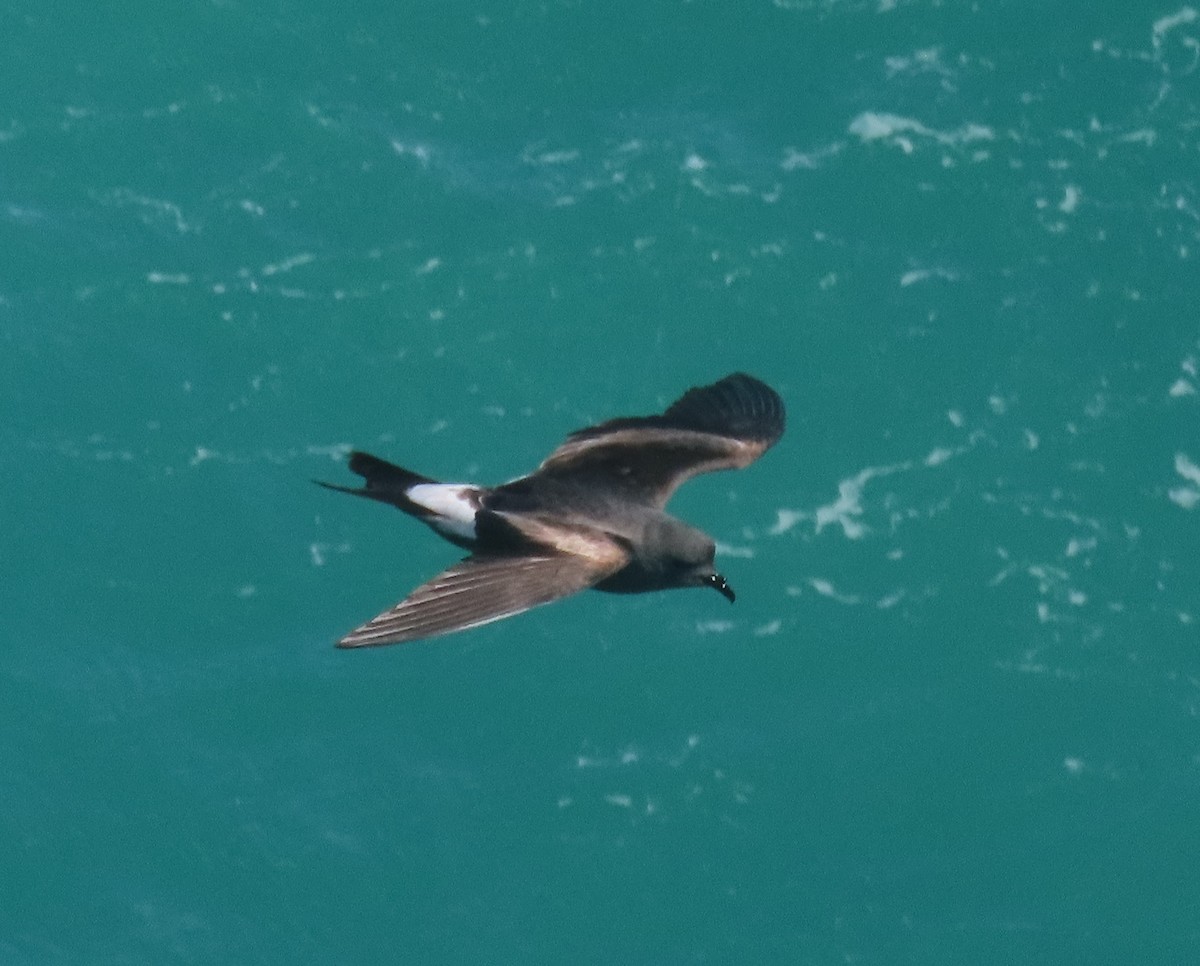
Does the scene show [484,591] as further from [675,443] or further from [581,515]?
[675,443]

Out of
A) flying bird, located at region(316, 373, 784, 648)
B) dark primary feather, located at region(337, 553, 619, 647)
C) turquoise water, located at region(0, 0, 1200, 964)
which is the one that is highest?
turquoise water, located at region(0, 0, 1200, 964)

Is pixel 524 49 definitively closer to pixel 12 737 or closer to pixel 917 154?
pixel 917 154

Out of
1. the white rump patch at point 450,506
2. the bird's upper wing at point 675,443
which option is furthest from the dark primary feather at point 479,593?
the bird's upper wing at point 675,443

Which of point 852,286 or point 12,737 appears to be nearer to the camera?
point 12,737

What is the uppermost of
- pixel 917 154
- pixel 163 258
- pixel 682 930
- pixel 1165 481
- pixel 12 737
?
pixel 917 154

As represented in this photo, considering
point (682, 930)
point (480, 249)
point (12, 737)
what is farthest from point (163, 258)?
point (682, 930)

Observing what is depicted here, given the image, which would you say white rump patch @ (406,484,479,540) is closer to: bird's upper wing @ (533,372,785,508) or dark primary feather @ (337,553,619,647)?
dark primary feather @ (337,553,619,647)

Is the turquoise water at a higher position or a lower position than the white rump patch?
higher

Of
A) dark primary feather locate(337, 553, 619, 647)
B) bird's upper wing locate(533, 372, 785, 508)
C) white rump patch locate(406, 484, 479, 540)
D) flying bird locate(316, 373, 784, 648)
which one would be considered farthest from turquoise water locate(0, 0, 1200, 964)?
dark primary feather locate(337, 553, 619, 647)
